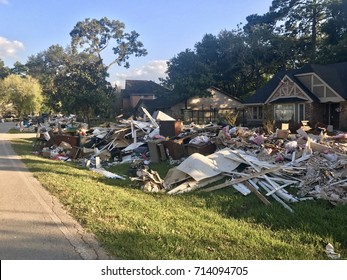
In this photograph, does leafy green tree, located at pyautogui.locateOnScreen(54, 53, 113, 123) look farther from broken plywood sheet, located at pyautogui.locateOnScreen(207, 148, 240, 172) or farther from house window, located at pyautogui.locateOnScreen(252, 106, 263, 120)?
broken plywood sheet, located at pyautogui.locateOnScreen(207, 148, 240, 172)

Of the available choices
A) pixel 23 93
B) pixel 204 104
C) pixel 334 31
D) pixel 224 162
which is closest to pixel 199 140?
pixel 224 162

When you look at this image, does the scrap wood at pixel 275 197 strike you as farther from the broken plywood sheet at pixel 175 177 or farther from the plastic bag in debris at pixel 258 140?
the plastic bag in debris at pixel 258 140

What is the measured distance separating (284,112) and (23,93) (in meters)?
55.9

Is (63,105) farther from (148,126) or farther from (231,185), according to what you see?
(231,185)

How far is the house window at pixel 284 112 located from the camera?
1272 inches

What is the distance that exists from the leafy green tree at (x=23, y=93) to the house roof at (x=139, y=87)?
58.4ft

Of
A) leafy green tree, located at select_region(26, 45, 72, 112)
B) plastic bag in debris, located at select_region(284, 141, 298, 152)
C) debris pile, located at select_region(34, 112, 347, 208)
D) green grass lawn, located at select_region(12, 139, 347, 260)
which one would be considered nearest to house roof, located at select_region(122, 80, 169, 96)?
leafy green tree, located at select_region(26, 45, 72, 112)

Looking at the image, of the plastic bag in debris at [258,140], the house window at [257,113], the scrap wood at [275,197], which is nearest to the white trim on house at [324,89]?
the house window at [257,113]

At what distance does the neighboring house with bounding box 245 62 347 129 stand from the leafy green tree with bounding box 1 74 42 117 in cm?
5233

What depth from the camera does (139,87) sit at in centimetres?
7356

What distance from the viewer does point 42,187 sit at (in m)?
8.70

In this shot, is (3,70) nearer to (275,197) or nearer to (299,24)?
Result: (299,24)

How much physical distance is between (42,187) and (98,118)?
1385 inches

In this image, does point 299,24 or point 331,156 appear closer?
point 331,156
